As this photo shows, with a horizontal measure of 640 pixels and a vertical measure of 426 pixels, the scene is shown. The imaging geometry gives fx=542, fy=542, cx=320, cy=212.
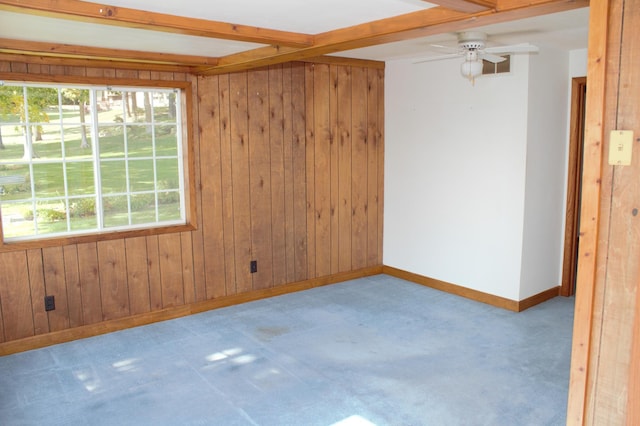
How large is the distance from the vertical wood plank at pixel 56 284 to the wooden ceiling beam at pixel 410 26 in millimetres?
2105

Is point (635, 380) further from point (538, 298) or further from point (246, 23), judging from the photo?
point (538, 298)

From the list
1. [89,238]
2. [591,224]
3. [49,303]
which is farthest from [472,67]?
[49,303]

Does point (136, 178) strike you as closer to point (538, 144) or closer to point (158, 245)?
point (158, 245)

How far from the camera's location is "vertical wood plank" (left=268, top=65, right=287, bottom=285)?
5227 mm

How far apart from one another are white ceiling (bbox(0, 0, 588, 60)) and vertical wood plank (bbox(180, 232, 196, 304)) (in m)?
1.67

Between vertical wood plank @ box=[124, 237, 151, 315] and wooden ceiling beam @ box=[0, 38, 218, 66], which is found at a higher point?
wooden ceiling beam @ box=[0, 38, 218, 66]

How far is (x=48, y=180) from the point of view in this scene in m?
4.21

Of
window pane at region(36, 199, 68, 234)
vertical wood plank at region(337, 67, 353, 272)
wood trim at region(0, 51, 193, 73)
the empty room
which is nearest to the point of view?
the empty room

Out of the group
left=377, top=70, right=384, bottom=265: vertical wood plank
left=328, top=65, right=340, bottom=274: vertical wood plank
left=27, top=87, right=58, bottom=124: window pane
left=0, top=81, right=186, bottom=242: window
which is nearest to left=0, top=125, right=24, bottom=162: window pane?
left=0, top=81, right=186, bottom=242: window

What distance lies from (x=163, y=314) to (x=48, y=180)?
147cm

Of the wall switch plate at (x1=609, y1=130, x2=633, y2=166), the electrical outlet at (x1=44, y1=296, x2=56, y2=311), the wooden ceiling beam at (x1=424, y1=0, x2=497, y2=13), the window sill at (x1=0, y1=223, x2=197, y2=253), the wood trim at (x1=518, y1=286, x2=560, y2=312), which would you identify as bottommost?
the wood trim at (x1=518, y1=286, x2=560, y2=312)

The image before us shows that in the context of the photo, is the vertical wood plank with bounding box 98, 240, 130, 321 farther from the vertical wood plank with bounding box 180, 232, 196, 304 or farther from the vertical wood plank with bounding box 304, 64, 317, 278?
the vertical wood plank with bounding box 304, 64, 317, 278

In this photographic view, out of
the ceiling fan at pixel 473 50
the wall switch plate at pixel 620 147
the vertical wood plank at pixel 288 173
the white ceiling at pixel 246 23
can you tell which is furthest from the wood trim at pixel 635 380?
the vertical wood plank at pixel 288 173

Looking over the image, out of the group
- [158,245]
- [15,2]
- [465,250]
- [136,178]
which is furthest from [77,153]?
[465,250]
